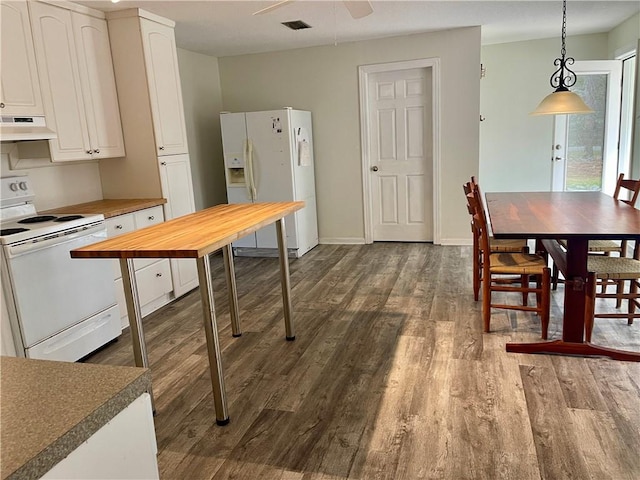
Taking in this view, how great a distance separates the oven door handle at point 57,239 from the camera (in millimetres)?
2660

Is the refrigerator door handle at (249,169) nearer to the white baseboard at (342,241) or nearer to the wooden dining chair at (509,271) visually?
the white baseboard at (342,241)

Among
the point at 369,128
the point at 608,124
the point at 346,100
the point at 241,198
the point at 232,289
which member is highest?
the point at 346,100

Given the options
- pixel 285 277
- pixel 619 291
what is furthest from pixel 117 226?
pixel 619 291

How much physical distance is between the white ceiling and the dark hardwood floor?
7.93ft

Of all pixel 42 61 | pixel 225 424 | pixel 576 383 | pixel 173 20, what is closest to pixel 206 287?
pixel 225 424

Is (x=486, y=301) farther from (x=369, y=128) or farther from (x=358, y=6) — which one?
(x=369, y=128)

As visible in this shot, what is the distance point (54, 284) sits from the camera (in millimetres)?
2893

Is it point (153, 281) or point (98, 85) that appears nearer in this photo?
point (98, 85)

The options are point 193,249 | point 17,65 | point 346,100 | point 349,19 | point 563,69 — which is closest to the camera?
point 193,249

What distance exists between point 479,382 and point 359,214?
361 cm

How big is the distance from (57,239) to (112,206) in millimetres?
872

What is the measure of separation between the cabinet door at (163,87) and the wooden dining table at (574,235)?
2715 mm

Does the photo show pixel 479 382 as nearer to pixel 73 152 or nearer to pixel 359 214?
pixel 73 152

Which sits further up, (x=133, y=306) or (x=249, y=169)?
(x=249, y=169)
